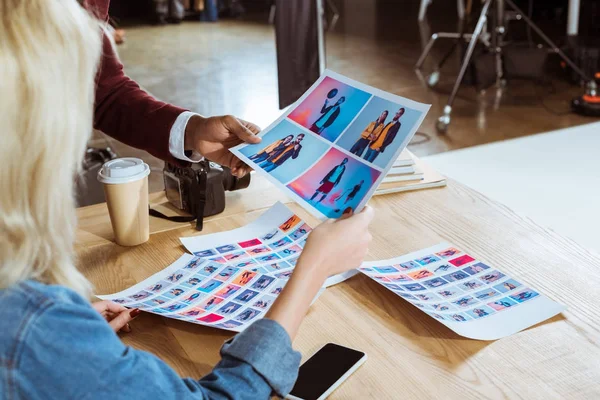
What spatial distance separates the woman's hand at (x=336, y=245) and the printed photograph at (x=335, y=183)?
0.04 meters

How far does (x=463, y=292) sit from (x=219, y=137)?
21.0 inches

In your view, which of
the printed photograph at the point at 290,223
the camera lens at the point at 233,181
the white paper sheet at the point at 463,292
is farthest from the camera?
the camera lens at the point at 233,181

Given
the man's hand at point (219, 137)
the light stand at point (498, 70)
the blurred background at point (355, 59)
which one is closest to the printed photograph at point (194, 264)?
the man's hand at point (219, 137)

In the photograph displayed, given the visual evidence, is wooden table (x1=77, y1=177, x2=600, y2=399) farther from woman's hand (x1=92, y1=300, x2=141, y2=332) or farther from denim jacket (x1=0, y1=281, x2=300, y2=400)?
denim jacket (x1=0, y1=281, x2=300, y2=400)

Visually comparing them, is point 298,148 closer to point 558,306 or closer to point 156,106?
point 156,106

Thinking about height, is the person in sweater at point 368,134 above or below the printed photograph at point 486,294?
above

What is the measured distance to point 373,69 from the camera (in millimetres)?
5000

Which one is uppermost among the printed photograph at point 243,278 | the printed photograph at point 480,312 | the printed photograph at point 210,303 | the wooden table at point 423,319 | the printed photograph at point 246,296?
the printed photograph at point 243,278

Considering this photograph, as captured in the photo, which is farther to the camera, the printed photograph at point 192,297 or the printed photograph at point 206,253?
the printed photograph at point 206,253

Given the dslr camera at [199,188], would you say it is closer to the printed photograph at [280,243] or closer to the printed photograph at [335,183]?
the printed photograph at [280,243]

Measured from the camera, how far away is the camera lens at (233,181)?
146cm

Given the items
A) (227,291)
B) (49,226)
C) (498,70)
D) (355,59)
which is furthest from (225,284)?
(355,59)

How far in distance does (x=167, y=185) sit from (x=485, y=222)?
642 mm

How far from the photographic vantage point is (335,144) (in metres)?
1.14
